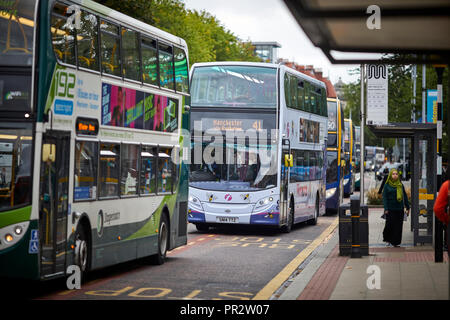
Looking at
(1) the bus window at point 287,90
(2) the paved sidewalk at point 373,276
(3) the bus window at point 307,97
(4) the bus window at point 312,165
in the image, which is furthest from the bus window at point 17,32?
(4) the bus window at point 312,165

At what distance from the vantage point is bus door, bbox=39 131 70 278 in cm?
1130

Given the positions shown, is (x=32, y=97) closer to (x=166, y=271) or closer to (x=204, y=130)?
(x=166, y=271)

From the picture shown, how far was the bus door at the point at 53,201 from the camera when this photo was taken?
37.1ft

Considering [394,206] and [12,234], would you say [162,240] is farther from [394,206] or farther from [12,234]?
[12,234]

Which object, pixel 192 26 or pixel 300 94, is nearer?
pixel 300 94

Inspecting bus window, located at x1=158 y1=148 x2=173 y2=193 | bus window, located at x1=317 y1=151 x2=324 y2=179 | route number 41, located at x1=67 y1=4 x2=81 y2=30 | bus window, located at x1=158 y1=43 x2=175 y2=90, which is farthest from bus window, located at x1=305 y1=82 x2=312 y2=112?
route number 41, located at x1=67 y1=4 x2=81 y2=30

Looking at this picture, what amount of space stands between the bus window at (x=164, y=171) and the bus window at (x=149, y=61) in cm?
141

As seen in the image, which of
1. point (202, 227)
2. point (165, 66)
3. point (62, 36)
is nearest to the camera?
point (62, 36)

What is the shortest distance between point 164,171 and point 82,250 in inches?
167

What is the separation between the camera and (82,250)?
12.7 metres

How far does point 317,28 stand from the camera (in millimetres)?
9531

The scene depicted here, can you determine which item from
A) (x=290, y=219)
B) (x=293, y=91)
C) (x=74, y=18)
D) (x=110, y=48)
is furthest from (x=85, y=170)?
(x=290, y=219)

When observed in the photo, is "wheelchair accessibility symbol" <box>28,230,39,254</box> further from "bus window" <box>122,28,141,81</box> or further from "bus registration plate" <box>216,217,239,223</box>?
"bus registration plate" <box>216,217,239,223</box>

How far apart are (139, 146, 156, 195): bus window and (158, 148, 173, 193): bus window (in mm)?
347
